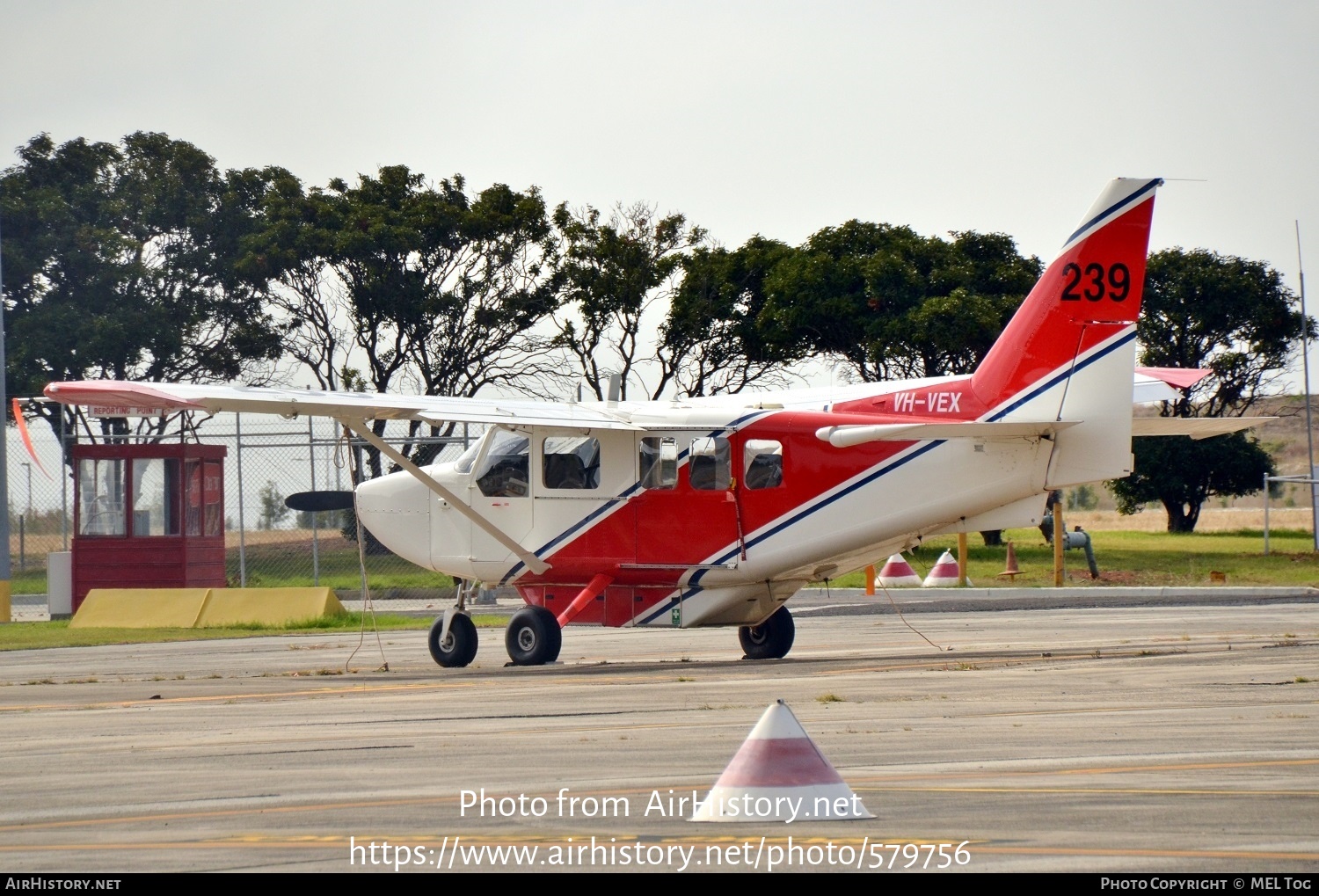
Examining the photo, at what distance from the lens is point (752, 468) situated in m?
16.4

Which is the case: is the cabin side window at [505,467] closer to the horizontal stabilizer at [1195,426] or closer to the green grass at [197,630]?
the green grass at [197,630]

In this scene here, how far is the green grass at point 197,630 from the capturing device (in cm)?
2214

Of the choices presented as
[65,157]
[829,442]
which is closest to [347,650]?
[829,442]

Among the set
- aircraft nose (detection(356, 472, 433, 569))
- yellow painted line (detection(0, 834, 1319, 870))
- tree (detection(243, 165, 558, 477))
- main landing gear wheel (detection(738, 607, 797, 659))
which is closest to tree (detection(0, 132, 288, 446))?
tree (detection(243, 165, 558, 477))

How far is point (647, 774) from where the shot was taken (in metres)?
8.55

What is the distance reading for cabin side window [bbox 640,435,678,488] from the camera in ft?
54.7

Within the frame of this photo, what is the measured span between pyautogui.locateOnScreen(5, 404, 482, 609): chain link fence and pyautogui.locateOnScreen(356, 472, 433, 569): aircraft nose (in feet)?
19.7

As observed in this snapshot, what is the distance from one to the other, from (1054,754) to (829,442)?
7.19 metres

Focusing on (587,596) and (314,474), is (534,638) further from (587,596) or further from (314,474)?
(314,474)

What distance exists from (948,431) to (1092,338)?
169 centimetres

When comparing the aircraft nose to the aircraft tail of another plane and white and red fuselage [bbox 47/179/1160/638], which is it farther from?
the aircraft tail of another plane

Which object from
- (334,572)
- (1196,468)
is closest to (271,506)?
(334,572)

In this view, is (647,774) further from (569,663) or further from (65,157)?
(65,157)

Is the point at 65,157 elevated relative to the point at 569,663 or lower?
elevated
